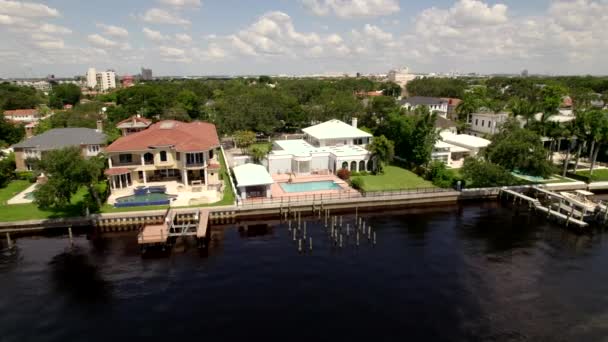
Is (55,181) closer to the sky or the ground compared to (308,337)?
closer to the sky

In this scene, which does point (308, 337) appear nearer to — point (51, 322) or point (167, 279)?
point (167, 279)

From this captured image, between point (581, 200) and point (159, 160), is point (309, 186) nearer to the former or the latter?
point (159, 160)

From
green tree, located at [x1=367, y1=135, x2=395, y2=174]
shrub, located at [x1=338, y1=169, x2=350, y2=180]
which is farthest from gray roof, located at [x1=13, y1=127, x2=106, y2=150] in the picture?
green tree, located at [x1=367, y1=135, x2=395, y2=174]

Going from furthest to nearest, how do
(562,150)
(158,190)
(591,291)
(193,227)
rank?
(562,150), (158,190), (193,227), (591,291)

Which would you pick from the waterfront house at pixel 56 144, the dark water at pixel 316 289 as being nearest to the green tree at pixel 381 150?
the dark water at pixel 316 289

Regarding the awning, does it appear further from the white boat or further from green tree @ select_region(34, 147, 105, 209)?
the white boat

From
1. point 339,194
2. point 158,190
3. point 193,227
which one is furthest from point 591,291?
point 158,190
